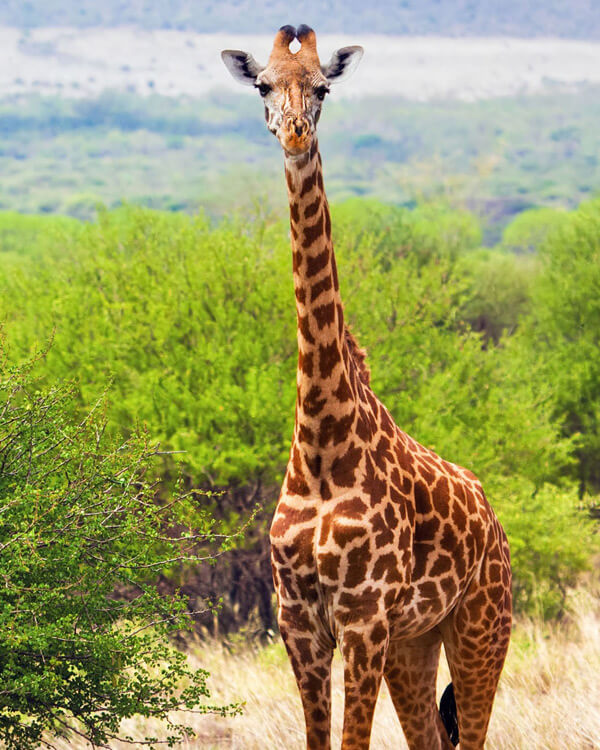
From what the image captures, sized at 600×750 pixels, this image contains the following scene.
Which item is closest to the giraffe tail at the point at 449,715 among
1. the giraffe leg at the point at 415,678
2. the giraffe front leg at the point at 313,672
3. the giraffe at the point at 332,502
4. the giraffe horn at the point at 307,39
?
the giraffe leg at the point at 415,678

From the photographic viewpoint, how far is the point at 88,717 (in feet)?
23.2

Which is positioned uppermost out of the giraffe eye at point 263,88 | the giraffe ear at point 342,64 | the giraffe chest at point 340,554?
the giraffe ear at point 342,64

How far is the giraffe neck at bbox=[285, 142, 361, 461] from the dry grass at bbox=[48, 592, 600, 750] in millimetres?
3280

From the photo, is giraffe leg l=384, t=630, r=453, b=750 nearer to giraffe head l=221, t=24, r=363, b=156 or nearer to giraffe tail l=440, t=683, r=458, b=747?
giraffe tail l=440, t=683, r=458, b=747

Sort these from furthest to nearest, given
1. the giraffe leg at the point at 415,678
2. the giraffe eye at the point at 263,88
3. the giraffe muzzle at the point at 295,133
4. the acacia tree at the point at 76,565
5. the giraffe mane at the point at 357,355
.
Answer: the acacia tree at the point at 76,565 → the giraffe leg at the point at 415,678 → the giraffe mane at the point at 357,355 → the giraffe eye at the point at 263,88 → the giraffe muzzle at the point at 295,133

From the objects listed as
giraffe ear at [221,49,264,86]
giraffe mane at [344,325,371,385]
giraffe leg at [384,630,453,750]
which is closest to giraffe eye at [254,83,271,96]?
giraffe ear at [221,49,264,86]

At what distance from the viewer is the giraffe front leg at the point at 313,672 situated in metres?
4.95

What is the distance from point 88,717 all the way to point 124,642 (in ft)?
2.37

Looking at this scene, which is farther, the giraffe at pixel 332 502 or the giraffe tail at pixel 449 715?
the giraffe tail at pixel 449 715

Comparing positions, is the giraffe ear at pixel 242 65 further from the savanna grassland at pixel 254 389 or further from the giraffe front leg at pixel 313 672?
the savanna grassland at pixel 254 389

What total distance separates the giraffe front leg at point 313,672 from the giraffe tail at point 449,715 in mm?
1487

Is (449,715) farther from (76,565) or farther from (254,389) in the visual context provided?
(254,389)

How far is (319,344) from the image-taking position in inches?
191

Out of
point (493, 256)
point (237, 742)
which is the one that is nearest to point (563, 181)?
point (493, 256)
